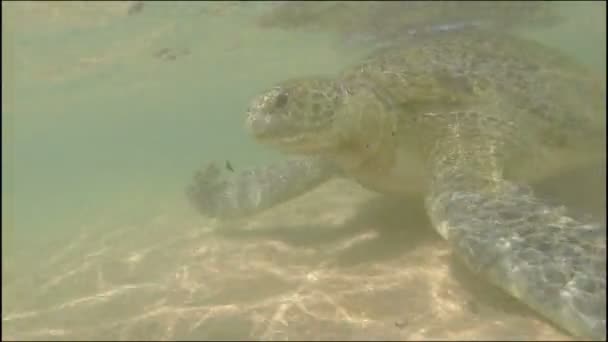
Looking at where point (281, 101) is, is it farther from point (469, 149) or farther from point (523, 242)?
point (523, 242)

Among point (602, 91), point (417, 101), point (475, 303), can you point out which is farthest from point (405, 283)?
point (602, 91)

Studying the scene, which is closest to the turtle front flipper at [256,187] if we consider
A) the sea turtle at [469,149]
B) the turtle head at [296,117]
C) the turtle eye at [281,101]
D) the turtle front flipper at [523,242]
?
the sea turtle at [469,149]

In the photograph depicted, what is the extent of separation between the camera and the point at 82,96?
36.2m

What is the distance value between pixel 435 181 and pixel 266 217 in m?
3.74

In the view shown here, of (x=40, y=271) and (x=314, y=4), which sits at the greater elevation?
(x=314, y=4)

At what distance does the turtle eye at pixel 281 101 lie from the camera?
5633 mm

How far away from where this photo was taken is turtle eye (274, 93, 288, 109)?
5.63 meters

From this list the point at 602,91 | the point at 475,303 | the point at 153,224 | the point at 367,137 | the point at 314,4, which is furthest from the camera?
the point at 314,4

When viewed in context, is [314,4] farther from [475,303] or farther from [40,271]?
[475,303]

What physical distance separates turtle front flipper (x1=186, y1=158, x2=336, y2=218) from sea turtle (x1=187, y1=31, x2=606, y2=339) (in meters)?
0.02

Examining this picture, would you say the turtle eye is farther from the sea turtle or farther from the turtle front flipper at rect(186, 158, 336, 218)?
the turtle front flipper at rect(186, 158, 336, 218)

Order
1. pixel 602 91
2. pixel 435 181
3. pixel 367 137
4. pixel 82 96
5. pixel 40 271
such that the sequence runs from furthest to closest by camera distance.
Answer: pixel 82 96 → pixel 40 271 → pixel 602 91 → pixel 367 137 → pixel 435 181

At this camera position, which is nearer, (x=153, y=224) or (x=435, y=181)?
(x=435, y=181)

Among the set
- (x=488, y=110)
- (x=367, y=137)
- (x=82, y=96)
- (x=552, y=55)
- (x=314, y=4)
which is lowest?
(x=367, y=137)
